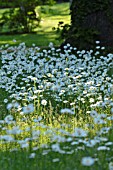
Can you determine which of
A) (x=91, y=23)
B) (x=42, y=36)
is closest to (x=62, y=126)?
(x=91, y=23)

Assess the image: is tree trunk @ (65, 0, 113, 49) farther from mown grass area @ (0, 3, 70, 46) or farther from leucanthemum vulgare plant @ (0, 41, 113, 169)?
leucanthemum vulgare plant @ (0, 41, 113, 169)

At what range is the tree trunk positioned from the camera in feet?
38.7

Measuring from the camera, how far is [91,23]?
12.0m

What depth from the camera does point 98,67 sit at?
32.8 ft

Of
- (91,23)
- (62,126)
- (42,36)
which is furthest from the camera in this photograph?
(42,36)

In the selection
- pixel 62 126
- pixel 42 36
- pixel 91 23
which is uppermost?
pixel 62 126

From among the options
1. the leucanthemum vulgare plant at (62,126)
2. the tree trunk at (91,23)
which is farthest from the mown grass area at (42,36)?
the leucanthemum vulgare plant at (62,126)

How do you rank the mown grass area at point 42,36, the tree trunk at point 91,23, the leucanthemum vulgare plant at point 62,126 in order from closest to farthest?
the leucanthemum vulgare plant at point 62,126
the tree trunk at point 91,23
the mown grass area at point 42,36

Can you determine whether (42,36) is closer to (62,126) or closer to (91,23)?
(91,23)

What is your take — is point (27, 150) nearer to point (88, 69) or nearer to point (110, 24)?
point (88, 69)

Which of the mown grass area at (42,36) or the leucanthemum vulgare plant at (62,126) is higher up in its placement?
the leucanthemum vulgare plant at (62,126)

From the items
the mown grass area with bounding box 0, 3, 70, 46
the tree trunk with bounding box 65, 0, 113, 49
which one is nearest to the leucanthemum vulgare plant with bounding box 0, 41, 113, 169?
the tree trunk with bounding box 65, 0, 113, 49

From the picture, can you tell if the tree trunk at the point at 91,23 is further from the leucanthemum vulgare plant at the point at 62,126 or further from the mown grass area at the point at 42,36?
the leucanthemum vulgare plant at the point at 62,126

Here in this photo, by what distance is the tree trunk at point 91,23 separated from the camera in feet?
38.7
